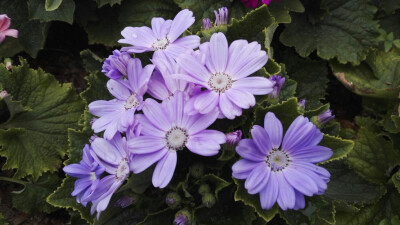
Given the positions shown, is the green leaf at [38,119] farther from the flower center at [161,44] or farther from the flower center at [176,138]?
the flower center at [176,138]

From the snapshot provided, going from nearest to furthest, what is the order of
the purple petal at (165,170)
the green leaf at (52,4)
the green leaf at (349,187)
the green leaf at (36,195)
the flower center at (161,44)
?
the purple petal at (165,170) → the flower center at (161,44) → the green leaf at (349,187) → the green leaf at (52,4) → the green leaf at (36,195)

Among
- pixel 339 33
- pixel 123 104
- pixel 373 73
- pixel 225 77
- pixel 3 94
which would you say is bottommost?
pixel 373 73

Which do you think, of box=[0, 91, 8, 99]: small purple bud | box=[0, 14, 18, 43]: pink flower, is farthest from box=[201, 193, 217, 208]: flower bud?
box=[0, 14, 18, 43]: pink flower

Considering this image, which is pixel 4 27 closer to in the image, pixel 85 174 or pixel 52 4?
pixel 52 4

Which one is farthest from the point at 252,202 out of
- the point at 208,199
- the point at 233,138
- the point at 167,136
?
the point at 167,136

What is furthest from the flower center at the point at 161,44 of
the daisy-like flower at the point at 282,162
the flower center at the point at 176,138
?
the daisy-like flower at the point at 282,162

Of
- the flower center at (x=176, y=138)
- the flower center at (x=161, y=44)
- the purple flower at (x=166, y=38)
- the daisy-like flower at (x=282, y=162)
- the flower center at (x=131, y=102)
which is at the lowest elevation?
the daisy-like flower at (x=282, y=162)

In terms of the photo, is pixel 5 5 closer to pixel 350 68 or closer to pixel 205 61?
pixel 205 61
